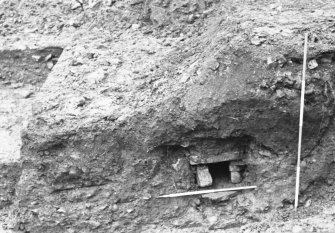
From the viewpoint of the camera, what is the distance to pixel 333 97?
3475 mm

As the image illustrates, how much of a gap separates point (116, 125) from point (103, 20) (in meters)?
1.32

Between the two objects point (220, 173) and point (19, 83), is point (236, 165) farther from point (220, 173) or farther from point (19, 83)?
point (19, 83)

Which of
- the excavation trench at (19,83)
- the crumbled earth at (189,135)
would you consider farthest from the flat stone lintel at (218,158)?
→ the excavation trench at (19,83)

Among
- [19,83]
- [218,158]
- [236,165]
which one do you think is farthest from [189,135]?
[19,83]

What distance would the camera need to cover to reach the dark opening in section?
370 centimetres

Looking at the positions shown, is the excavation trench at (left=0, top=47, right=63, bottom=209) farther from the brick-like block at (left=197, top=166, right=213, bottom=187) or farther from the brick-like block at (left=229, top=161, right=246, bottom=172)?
the brick-like block at (left=229, top=161, right=246, bottom=172)

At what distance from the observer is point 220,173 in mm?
3754

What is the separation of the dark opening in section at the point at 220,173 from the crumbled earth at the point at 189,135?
26mm

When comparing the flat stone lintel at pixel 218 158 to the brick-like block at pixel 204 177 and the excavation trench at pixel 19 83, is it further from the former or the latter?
the excavation trench at pixel 19 83

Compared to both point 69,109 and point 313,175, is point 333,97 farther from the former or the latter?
point 69,109

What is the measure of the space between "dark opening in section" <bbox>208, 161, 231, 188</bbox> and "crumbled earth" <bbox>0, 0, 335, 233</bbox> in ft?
0.08

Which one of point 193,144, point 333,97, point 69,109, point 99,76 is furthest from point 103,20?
point 333,97

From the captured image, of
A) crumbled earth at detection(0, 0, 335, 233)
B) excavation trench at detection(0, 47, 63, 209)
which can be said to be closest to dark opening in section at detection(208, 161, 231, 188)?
crumbled earth at detection(0, 0, 335, 233)

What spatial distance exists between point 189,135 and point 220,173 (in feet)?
1.27
